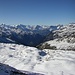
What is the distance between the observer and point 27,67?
25578 mm

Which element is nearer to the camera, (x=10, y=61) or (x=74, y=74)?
(x=74, y=74)

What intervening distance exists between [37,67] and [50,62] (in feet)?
9.66

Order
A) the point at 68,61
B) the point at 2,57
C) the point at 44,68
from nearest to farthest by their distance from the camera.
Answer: the point at 44,68 < the point at 68,61 < the point at 2,57

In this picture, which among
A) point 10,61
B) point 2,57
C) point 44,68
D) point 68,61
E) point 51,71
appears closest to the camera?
point 51,71

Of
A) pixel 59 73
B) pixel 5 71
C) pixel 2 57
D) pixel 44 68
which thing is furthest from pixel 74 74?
pixel 2 57

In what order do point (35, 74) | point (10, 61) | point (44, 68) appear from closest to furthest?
1. point (35, 74)
2. point (44, 68)
3. point (10, 61)

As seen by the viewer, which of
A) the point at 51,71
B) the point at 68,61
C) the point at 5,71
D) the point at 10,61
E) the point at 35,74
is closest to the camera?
the point at 5,71

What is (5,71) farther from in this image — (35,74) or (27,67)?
(27,67)

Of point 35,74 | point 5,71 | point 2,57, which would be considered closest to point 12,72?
point 5,71

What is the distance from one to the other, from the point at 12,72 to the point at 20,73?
112cm

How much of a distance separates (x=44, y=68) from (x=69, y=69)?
3397 mm

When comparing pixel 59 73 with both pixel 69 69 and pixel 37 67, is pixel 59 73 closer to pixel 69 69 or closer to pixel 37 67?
pixel 69 69

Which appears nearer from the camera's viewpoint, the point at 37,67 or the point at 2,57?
the point at 37,67

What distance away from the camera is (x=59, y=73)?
22609 mm
